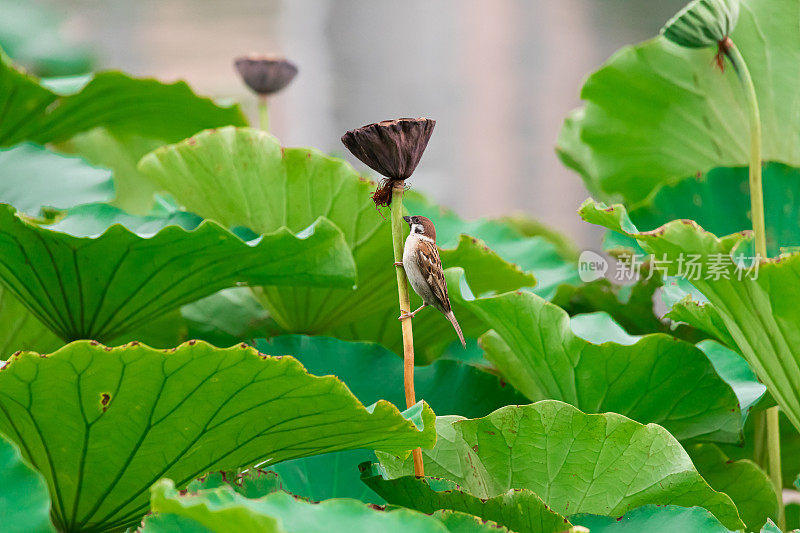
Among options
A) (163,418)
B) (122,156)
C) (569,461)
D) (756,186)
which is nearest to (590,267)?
(756,186)

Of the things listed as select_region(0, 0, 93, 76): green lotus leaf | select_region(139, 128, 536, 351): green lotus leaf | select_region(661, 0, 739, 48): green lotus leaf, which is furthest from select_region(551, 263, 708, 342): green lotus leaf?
select_region(0, 0, 93, 76): green lotus leaf

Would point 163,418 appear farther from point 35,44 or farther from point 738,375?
point 35,44

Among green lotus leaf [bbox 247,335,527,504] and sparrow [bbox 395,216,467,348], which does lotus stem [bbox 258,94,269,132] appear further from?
sparrow [bbox 395,216,467,348]

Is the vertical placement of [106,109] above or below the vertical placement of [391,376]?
above

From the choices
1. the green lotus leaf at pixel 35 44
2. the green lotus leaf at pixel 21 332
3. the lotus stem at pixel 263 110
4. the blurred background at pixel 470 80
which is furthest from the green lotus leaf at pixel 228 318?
the blurred background at pixel 470 80

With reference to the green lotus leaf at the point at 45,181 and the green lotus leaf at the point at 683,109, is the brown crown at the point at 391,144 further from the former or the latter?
the green lotus leaf at the point at 683,109

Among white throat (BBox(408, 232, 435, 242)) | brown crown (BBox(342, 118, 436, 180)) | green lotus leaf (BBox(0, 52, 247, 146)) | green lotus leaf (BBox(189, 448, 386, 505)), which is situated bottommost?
green lotus leaf (BBox(189, 448, 386, 505))
